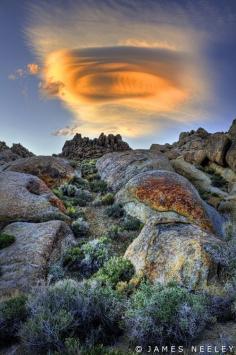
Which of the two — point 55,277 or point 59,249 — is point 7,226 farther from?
point 55,277

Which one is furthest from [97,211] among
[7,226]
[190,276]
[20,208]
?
[190,276]

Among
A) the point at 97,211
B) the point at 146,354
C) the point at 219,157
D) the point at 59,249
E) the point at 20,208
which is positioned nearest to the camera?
the point at 146,354

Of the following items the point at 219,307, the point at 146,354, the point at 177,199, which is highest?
the point at 177,199

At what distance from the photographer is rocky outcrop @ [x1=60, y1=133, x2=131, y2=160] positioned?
220ft

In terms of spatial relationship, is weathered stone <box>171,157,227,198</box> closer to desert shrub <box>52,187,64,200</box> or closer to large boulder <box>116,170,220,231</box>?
large boulder <box>116,170,220,231</box>

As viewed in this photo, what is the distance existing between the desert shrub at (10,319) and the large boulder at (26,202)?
9.06 metres

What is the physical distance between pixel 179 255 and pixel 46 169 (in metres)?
20.7

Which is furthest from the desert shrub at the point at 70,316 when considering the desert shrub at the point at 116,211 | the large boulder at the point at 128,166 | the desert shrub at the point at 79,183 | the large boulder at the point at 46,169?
the desert shrub at the point at 79,183

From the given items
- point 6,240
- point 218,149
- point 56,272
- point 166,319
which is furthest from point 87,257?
point 218,149

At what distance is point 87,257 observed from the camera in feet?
45.4

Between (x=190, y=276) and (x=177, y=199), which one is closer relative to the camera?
(x=190, y=276)

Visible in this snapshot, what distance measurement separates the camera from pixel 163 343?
728 centimetres

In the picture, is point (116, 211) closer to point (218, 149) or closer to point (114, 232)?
point (114, 232)

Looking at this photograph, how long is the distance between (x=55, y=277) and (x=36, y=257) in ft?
4.02
